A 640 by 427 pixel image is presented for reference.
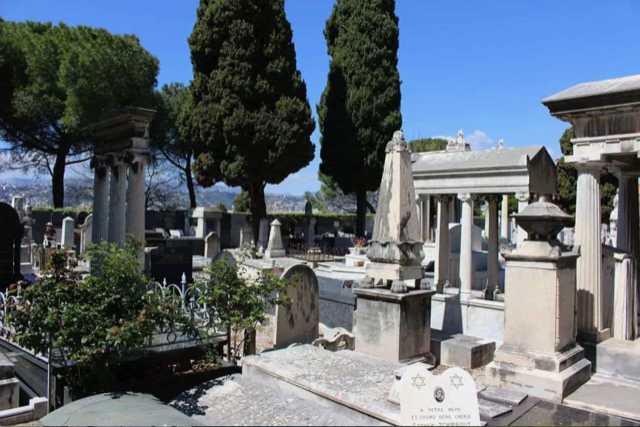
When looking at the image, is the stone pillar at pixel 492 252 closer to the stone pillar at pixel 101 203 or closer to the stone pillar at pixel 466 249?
the stone pillar at pixel 466 249

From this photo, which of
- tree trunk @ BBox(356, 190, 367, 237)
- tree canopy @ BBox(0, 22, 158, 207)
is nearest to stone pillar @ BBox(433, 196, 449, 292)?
tree trunk @ BBox(356, 190, 367, 237)

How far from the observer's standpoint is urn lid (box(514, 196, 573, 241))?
5.67m

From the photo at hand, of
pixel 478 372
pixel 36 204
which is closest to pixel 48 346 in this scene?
pixel 478 372

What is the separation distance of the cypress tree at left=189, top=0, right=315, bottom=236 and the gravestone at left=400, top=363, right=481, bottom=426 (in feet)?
61.6

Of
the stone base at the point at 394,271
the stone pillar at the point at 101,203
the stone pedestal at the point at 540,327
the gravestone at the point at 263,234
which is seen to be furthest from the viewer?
the gravestone at the point at 263,234

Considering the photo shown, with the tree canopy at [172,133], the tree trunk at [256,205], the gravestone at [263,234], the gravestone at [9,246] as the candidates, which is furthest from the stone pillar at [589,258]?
the tree canopy at [172,133]

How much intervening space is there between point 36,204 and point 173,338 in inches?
1171

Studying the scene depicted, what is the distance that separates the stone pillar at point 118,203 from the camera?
10742mm

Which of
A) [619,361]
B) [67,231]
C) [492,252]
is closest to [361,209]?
[67,231]

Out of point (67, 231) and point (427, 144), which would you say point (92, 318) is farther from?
point (427, 144)

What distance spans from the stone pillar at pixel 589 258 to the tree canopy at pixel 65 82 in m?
23.5

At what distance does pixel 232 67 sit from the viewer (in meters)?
22.2

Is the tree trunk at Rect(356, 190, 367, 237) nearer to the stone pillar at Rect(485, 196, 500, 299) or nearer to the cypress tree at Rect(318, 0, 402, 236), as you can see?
the cypress tree at Rect(318, 0, 402, 236)

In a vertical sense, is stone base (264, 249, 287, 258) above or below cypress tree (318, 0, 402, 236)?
below
